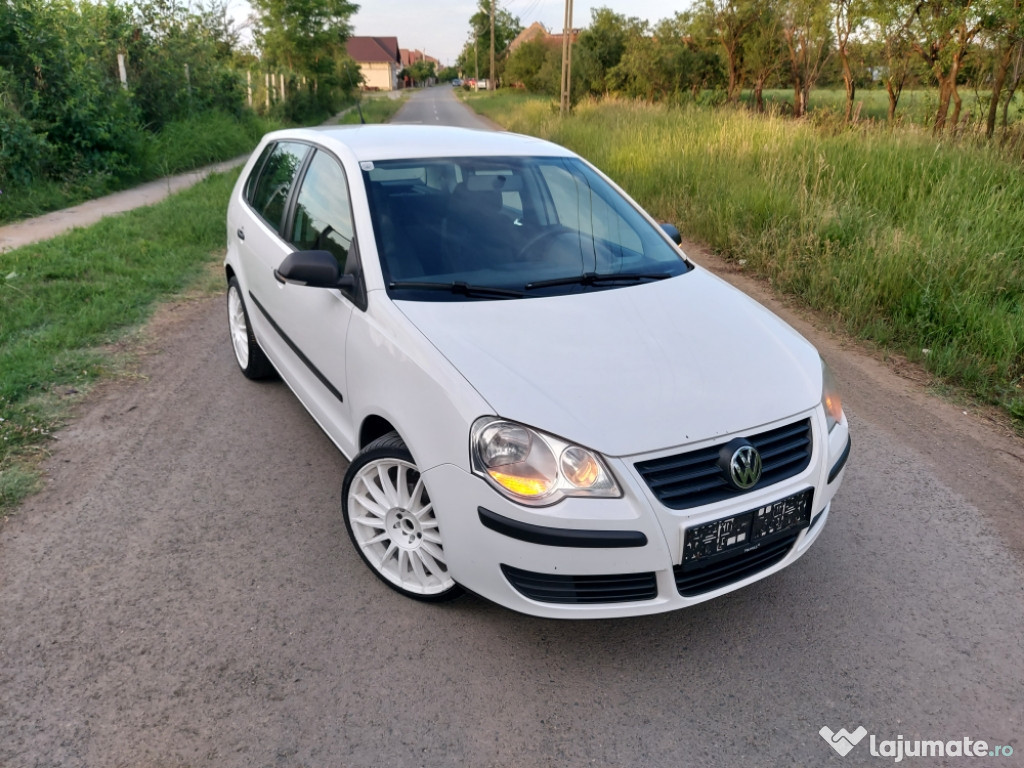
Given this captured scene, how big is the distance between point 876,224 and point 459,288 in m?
5.35

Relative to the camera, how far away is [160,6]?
1744 centimetres

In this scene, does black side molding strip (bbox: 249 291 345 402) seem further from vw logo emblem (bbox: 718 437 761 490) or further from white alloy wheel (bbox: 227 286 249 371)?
vw logo emblem (bbox: 718 437 761 490)

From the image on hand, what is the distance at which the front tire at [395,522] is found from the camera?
2.72m

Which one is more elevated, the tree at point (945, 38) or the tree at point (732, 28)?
the tree at point (732, 28)

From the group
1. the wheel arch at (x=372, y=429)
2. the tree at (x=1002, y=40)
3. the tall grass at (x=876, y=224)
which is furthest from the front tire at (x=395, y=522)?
the tree at (x=1002, y=40)

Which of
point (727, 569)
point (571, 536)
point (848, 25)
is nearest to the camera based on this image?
point (571, 536)

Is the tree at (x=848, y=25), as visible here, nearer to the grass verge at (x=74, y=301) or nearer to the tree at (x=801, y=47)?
the tree at (x=801, y=47)

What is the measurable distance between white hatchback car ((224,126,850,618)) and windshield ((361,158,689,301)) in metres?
0.01

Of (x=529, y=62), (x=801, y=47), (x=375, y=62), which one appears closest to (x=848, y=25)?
(x=801, y=47)

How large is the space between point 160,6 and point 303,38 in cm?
1428

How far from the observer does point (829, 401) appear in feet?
9.30

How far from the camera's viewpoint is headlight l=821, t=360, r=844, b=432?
277cm

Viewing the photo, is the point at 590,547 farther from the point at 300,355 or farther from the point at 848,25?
the point at 848,25

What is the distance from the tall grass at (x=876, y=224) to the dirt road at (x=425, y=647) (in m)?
1.75
